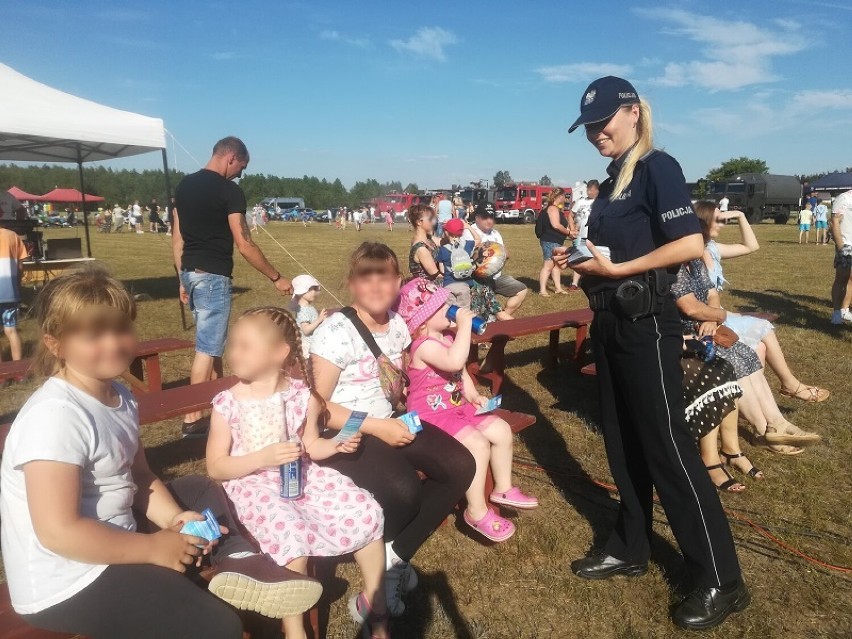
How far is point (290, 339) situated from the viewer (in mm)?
2395

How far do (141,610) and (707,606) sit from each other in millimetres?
2089

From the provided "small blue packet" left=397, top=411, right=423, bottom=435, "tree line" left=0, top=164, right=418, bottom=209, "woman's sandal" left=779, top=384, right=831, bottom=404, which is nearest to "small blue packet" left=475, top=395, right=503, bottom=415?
"small blue packet" left=397, top=411, right=423, bottom=435

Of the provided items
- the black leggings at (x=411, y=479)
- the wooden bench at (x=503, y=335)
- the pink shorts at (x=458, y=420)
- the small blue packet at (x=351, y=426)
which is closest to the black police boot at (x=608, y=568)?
the black leggings at (x=411, y=479)

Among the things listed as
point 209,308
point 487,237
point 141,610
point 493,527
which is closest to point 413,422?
point 493,527

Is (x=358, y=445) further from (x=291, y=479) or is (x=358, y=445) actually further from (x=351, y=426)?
(x=291, y=479)

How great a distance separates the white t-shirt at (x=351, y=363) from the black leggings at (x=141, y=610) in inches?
44.9

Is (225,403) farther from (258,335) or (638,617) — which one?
(638,617)

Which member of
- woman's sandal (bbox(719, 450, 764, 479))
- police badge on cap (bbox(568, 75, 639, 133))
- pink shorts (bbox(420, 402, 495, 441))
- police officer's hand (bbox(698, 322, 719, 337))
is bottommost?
woman's sandal (bbox(719, 450, 764, 479))

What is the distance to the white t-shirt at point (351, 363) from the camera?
9.00 ft

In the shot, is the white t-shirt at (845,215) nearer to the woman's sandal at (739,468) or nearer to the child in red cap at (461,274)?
the child in red cap at (461,274)

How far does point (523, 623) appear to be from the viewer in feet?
8.41

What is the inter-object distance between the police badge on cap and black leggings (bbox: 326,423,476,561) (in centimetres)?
156

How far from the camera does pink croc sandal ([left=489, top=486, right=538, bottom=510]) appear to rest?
315 cm

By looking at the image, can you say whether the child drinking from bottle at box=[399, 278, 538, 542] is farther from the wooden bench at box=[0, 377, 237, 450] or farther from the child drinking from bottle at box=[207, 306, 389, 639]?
the wooden bench at box=[0, 377, 237, 450]
